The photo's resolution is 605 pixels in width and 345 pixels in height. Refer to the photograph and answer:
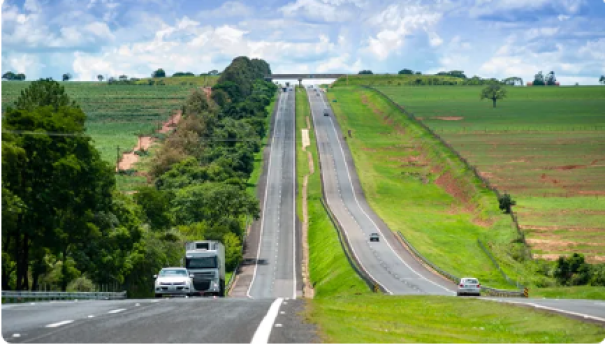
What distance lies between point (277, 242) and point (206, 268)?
7047 cm

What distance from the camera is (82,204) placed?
3253 inches

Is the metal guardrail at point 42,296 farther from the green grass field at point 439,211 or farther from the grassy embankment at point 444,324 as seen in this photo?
the green grass field at point 439,211

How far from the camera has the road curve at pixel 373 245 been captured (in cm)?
9069

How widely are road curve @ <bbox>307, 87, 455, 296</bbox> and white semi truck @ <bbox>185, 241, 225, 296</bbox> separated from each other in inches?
665

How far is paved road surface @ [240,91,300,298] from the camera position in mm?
110600

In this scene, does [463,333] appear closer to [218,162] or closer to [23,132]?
[23,132]

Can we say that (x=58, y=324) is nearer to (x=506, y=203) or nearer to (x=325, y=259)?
(x=325, y=259)

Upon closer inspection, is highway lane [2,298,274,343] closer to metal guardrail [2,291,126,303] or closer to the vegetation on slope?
metal guardrail [2,291,126,303]

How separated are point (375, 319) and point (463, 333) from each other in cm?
373

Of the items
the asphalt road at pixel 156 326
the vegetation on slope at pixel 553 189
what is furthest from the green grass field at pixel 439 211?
the asphalt road at pixel 156 326

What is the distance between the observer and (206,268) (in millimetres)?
71312

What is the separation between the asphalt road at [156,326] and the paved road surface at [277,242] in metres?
69.3

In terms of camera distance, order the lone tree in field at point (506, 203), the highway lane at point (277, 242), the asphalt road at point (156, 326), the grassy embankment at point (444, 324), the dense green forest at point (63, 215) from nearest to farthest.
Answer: the asphalt road at point (156, 326)
the grassy embankment at point (444, 324)
the dense green forest at point (63, 215)
the highway lane at point (277, 242)
the lone tree in field at point (506, 203)

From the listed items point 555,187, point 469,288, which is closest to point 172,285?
point 469,288
